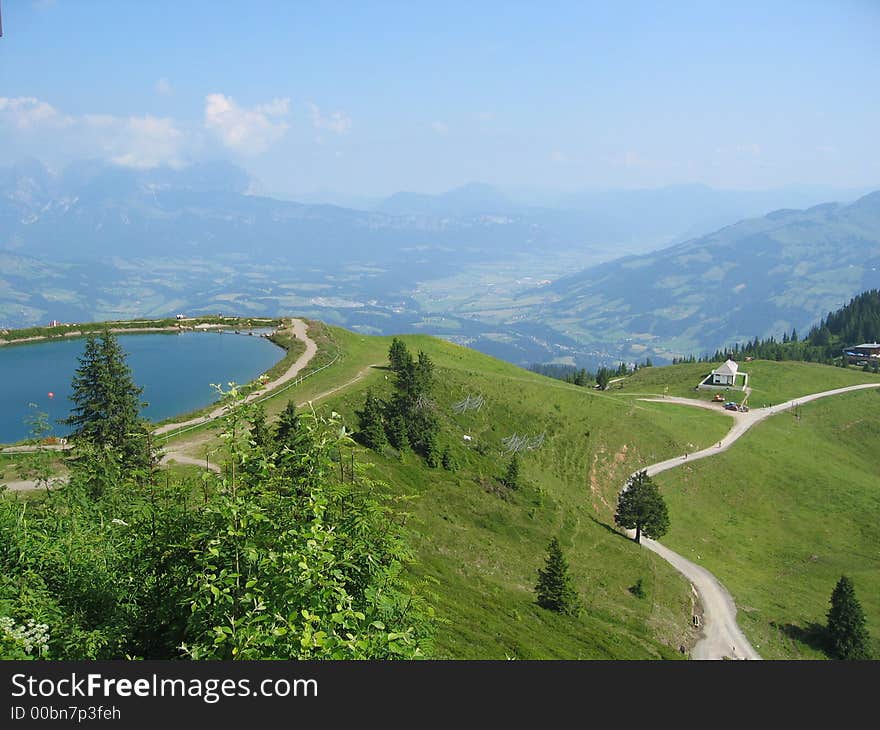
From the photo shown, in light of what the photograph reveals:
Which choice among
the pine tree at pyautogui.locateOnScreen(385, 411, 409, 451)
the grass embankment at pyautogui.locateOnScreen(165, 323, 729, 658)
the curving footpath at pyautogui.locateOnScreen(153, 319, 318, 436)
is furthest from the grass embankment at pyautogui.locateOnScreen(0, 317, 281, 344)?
the pine tree at pyautogui.locateOnScreen(385, 411, 409, 451)

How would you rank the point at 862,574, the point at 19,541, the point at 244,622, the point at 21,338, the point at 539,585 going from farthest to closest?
the point at 21,338 → the point at 862,574 → the point at 539,585 → the point at 19,541 → the point at 244,622

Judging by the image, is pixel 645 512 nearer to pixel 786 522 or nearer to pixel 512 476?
pixel 512 476

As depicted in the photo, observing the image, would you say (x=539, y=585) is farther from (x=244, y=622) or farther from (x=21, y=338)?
(x=21, y=338)

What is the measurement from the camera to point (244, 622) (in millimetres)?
7848

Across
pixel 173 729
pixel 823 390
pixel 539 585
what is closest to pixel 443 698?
pixel 173 729

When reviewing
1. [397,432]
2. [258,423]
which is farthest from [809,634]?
[258,423]

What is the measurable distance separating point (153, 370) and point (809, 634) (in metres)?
61.6

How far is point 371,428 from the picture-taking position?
163 feet

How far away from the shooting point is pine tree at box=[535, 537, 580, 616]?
124 ft

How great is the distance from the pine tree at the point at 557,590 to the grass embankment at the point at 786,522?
16562 millimetres

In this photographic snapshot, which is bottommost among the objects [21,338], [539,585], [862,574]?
[862,574]

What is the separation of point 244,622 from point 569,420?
68825 mm

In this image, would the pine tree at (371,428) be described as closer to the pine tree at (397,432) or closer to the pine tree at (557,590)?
the pine tree at (397,432)

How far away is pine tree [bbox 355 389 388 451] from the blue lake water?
1239 cm
